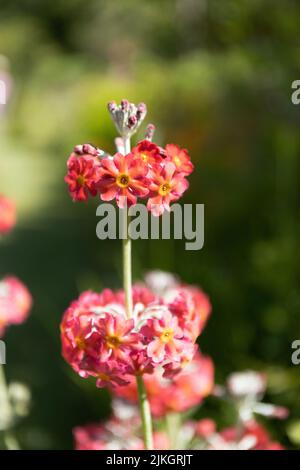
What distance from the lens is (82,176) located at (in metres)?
1.00

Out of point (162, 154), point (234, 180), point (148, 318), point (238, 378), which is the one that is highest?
point (234, 180)

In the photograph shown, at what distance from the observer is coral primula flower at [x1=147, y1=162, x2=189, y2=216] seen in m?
0.99

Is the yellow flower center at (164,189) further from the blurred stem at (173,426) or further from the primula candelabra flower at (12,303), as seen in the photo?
the blurred stem at (173,426)

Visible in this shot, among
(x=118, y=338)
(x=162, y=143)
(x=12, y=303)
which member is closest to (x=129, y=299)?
(x=118, y=338)

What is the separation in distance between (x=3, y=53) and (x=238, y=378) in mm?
8596

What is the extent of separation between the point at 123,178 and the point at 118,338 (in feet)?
0.77

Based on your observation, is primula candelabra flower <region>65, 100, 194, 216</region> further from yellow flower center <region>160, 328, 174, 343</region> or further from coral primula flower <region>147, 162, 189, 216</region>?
yellow flower center <region>160, 328, 174, 343</region>

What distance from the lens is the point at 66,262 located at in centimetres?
436

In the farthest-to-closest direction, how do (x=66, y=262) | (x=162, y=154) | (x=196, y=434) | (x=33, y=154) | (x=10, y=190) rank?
1. (x=33, y=154)
2. (x=10, y=190)
3. (x=66, y=262)
4. (x=196, y=434)
5. (x=162, y=154)

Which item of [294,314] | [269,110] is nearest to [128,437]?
[294,314]

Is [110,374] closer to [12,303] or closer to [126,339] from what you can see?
[126,339]

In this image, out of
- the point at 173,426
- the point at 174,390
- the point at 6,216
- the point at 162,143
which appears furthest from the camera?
the point at 162,143

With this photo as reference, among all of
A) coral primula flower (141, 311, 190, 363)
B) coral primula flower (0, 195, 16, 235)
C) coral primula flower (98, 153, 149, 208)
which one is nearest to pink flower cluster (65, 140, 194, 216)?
coral primula flower (98, 153, 149, 208)
